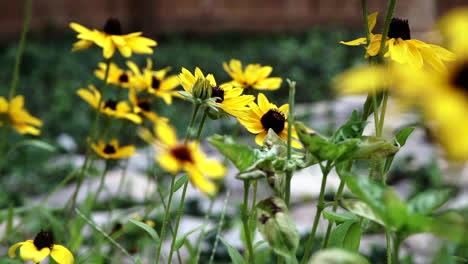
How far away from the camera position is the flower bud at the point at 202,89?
864 millimetres

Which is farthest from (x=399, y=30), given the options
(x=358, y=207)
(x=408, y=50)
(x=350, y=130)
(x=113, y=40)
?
(x=113, y=40)

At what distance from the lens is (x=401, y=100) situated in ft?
1.87

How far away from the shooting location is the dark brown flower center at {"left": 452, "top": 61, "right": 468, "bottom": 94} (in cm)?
55

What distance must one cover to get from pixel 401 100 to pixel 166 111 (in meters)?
4.26

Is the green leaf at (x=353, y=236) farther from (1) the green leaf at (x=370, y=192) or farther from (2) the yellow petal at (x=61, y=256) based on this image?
(2) the yellow petal at (x=61, y=256)

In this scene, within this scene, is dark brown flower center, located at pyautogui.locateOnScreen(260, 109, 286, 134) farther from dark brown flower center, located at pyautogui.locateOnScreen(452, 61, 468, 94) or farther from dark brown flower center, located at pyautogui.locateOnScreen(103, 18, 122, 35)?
dark brown flower center, located at pyautogui.locateOnScreen(103, 18, 122, 35)

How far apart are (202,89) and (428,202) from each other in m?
0.34

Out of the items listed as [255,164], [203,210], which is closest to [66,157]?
[203,210]

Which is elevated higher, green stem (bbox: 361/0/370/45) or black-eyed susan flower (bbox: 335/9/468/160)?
green stem (bbox: 361/0/370/45)

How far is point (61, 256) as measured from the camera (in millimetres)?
979

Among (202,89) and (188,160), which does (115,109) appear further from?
(188,160)

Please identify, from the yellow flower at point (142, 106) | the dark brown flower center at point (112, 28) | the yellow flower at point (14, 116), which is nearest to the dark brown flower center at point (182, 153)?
the dark brown flower center at point (112, 28)

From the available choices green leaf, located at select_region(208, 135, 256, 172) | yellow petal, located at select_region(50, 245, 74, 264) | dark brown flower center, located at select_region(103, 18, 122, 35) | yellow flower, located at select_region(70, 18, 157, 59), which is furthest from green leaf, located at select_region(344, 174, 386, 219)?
dark brown flower center, located at select_region(103, 18, 122, 35)

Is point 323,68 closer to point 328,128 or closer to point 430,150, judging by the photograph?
point 328,128
